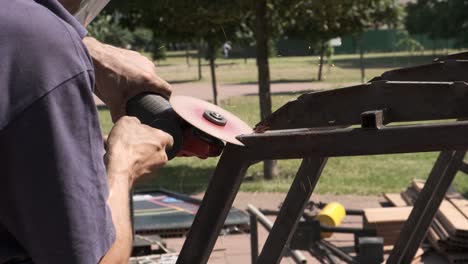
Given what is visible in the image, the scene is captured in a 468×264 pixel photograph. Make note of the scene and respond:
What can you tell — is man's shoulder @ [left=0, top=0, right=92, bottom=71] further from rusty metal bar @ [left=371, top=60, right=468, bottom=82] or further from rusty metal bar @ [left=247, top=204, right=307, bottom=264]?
rusty metal bar @ [left=247, top=204, right=307, bottom=264]

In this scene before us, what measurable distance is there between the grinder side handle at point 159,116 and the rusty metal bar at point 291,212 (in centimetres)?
77

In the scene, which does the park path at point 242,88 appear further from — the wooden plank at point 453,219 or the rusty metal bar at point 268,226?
the wooden plank at point 453,219

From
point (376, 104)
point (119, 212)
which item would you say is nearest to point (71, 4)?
point (119, 212)

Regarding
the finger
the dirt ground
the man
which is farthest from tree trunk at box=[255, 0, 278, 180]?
the man

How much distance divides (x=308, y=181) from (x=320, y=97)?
50cm

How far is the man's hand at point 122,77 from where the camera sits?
190 centimetres

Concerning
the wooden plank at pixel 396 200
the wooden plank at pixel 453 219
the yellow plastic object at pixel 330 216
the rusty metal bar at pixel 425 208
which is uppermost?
the rusty metal bar at pixel 425 208

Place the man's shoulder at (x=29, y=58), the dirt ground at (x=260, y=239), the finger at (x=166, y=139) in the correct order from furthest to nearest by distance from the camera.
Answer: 1. the dirt ground at (x=260, y=239)
2. the finger at (x=166, y=139)
3. the man's shoulder at (x=29, y=58)

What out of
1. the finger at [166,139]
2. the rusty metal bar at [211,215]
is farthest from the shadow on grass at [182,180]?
the finger at [166,139]

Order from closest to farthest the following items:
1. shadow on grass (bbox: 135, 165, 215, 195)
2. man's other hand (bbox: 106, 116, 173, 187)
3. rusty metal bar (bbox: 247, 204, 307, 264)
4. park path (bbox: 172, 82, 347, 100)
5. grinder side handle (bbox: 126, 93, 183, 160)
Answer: man's other hand (bbox: 106, 116, 173, 187) < grinder side handle (bbox: 126, 93, 183, 160) < park path (bbox: 172, 82, 347, 100) < rusty metal bar (bbox: 247, 204, 307, 264) < shadow on grass (bbox: 135, 165, 215, 195)

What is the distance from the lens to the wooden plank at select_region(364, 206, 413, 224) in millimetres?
6348

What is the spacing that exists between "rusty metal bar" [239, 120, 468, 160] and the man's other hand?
1.38 feet

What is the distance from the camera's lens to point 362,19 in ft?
38.1

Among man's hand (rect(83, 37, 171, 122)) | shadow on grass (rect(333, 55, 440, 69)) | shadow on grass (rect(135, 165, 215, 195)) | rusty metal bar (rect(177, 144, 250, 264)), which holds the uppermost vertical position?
man's hand (rect(83, 37, 171, 122))
